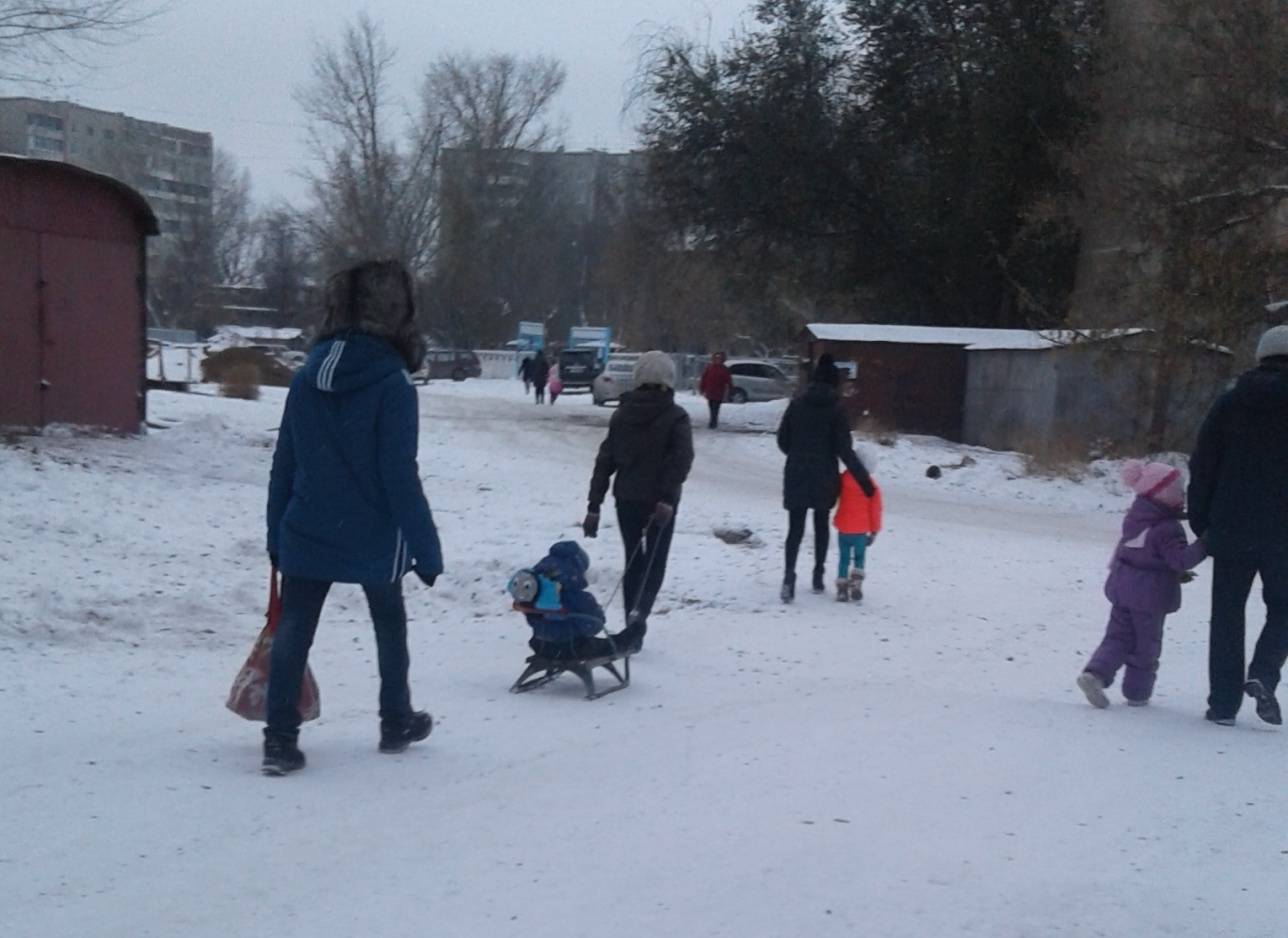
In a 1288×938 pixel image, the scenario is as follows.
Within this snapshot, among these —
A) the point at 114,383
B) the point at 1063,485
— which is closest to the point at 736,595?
the point at 114,383

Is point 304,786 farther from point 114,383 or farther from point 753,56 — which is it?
point 753,56

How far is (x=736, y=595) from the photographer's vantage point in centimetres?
1098

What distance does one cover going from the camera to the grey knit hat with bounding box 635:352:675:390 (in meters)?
8.45

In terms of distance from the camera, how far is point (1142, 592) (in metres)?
7.51

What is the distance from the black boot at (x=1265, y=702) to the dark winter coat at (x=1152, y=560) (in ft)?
1.77

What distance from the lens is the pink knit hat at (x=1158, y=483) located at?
7.45 meters

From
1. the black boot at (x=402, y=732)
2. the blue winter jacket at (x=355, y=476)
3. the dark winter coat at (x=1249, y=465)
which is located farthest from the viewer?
the dark winter coat at (x=1249, y=465)

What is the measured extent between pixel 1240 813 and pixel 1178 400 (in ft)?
64.3

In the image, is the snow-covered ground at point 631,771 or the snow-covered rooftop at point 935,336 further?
the snow-covered rooftop at point 935,336

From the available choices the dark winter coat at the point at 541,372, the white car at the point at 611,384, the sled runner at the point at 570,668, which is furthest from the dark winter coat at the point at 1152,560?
the dark winter coat at the point at 541,372

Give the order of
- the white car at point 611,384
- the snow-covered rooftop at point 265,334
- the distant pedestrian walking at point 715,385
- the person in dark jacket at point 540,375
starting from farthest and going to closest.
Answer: the snow-covered rooftop at point 265,334
the person in dark jacket at point 540,375
the white car at point 611,384
the distant pedestrian walking at point 715,385

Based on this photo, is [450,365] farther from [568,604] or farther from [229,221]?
[568,604]

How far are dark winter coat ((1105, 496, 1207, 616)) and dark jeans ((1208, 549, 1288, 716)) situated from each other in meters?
0.32

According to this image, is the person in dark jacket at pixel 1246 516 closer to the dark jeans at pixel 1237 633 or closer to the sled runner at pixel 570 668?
the dark jeans at pixel 1237 633
